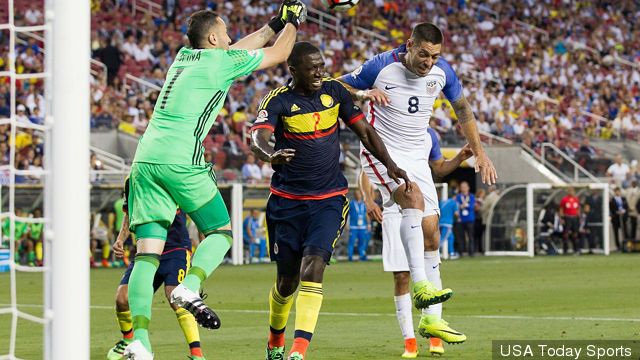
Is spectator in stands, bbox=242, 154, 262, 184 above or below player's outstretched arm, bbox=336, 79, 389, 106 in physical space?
below

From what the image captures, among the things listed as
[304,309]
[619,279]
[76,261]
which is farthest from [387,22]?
[76,261]

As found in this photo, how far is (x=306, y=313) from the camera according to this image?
30.0 feet

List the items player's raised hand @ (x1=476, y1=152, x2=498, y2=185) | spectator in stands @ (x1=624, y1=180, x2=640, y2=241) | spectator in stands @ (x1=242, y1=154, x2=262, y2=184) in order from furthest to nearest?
spectator in stands @ (x1=624, y1=180, x2=640, y2=241), spectator in stands @ (x1=242, y1=154, x2=262, y2=184), player's raised hand @ (x1=476, y1=152, x2=498, y2=185)

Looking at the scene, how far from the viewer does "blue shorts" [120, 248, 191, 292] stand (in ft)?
33.2

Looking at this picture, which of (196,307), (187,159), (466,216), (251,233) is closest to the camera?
(196,307)

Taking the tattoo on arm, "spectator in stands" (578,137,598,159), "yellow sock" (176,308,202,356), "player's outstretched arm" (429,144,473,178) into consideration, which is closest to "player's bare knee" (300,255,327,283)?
"yellow sock" (176,308,202,356)

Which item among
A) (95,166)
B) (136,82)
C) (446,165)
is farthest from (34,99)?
(446,165)

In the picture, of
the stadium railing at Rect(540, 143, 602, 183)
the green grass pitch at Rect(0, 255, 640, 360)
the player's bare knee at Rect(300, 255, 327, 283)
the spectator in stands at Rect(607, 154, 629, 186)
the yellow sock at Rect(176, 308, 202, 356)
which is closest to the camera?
the player's bare knee at Rect(300, 255, 327, 283)

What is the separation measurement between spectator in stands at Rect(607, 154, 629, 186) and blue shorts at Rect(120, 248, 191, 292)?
25186 mm

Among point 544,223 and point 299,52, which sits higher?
point 299,52

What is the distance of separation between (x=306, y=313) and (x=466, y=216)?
69.1 ft

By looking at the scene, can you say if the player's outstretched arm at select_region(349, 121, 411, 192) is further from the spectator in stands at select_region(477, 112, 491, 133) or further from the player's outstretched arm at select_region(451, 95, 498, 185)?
the spectator in stands at select_region(477, 112, 491, 133)

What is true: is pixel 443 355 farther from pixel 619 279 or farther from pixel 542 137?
pixel 542 137

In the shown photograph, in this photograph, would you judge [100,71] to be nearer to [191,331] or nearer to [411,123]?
[411,123]
